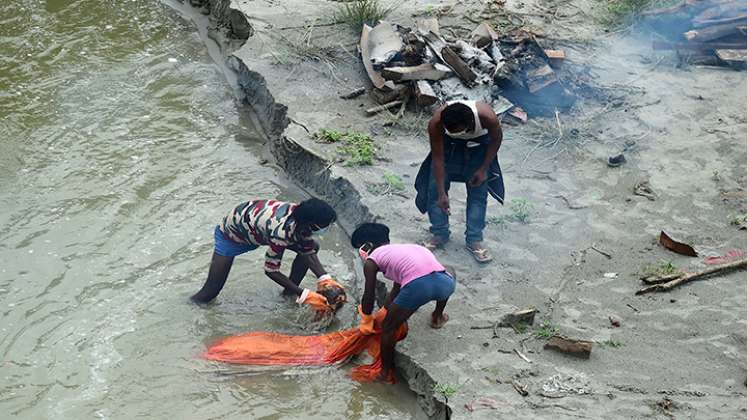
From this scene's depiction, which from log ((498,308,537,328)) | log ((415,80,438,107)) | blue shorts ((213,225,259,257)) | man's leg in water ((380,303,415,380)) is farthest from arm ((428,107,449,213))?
log ((415,80,438,107))

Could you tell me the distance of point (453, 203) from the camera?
7.86 meters

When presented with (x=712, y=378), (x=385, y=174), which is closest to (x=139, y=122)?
(x=385, y=174)

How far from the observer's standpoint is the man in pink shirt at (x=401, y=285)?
5695mm

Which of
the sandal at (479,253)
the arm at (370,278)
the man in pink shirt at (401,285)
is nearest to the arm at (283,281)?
the man in pink shirt at (401,285)

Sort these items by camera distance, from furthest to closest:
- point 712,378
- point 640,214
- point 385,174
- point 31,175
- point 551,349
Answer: point 31,175 < point 385,174 < point 640,214 < point 551,349 < point 712,378

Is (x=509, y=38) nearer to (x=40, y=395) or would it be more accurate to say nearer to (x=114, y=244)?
(x=114, y=244)

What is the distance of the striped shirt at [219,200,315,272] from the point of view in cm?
630

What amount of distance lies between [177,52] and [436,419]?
7.39 meters

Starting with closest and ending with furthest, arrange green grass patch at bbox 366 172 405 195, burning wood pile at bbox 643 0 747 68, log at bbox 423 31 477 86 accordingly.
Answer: green grass patch at bbox 366 172 405 195 → log at bbox 423 31 477 86 → burning wood pile at bbox 643 0 747 68

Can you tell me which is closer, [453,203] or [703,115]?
[453,203]

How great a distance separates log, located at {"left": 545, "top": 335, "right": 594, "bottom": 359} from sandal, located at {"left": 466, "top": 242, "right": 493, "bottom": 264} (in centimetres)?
119

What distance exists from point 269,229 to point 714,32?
244 inches

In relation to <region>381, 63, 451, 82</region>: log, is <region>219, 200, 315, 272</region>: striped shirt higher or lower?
higher

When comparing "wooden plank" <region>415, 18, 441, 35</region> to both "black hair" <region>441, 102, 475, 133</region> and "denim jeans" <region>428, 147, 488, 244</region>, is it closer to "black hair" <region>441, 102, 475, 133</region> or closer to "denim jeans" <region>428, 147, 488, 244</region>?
"denim jeans" <region>428, 147, 488, 244</region>
